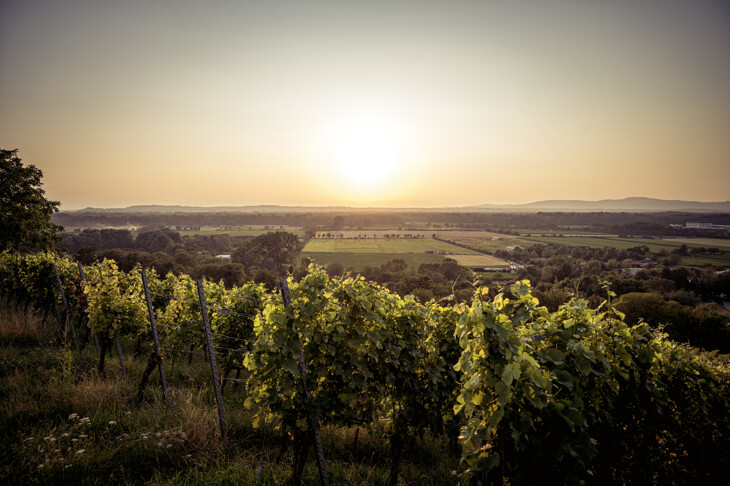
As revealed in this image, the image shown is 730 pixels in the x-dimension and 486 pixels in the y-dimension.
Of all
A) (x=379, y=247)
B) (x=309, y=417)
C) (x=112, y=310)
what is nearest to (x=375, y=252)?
(x=379, y=247)

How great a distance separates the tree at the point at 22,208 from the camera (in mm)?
22062

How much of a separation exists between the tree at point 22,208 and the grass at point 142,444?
66.7 ft

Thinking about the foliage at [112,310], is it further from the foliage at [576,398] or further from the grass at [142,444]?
the foliage at [576,398]

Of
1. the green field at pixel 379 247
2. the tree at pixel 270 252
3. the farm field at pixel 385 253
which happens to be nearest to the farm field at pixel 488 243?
the farm field at pixel 385 253

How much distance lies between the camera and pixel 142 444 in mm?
5641

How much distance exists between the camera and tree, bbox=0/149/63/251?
22.1m

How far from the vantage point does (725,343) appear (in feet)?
96.1

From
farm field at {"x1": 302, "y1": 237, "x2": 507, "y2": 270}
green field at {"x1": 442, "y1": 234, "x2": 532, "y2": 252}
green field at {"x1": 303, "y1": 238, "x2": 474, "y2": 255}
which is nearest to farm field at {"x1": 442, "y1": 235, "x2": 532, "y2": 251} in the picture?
green field at {"x1": 442, "y1": 234, "x2": 532, "y2": 252}

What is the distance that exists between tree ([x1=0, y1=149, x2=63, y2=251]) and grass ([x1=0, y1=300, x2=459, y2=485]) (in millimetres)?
20333

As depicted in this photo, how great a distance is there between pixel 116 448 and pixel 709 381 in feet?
34.0

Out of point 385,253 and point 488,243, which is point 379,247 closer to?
point 385,253

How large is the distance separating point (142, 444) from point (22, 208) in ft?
90.9

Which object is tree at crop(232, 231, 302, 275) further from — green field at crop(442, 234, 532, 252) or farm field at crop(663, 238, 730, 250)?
farm field at crop(663, 238, 730, 250)

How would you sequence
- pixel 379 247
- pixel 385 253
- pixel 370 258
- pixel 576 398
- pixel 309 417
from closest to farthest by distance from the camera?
pixel 576 398 → pixel 309 417 → pixel 370 258 → pixel 385 253 → pixel 379 247
